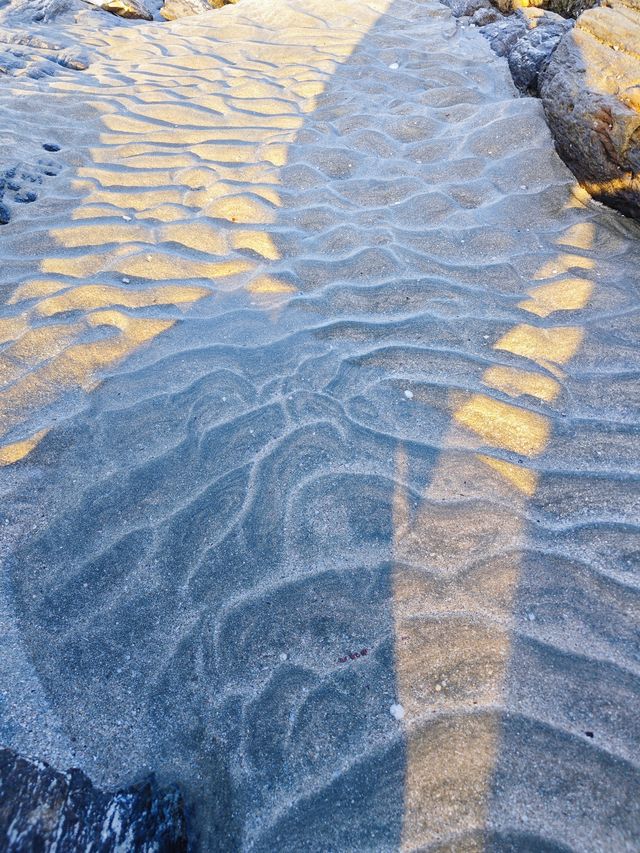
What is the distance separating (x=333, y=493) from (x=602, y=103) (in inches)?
109

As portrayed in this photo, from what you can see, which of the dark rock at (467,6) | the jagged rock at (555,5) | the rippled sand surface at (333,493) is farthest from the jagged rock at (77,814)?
the dark rock at (467,6)

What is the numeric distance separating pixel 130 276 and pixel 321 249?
1.04 m

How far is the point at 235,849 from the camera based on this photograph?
1244 millimetres

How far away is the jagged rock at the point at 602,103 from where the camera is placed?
9.61 feet

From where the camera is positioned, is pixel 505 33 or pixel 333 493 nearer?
pixel 333 493

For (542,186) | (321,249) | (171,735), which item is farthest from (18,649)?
(542,186)

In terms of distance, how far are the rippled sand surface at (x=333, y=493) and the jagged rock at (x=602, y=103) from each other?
0.17 meters

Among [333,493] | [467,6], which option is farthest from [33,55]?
[333,493]

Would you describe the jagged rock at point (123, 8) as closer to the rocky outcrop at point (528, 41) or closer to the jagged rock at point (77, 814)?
the rocky outcrop at point (528, 41)

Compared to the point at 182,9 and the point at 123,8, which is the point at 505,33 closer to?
the point at 182,9

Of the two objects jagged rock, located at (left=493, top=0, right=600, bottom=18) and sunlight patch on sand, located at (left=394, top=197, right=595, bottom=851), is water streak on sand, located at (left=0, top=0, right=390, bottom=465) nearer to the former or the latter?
sunlight patch on sand, located at (left=394, top=197, right=595, bottom=851)

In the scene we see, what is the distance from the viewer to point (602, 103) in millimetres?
3037

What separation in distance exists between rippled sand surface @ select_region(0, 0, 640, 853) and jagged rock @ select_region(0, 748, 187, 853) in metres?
0.08

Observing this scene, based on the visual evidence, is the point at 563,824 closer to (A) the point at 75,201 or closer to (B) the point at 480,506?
(B) the point at 480,506
